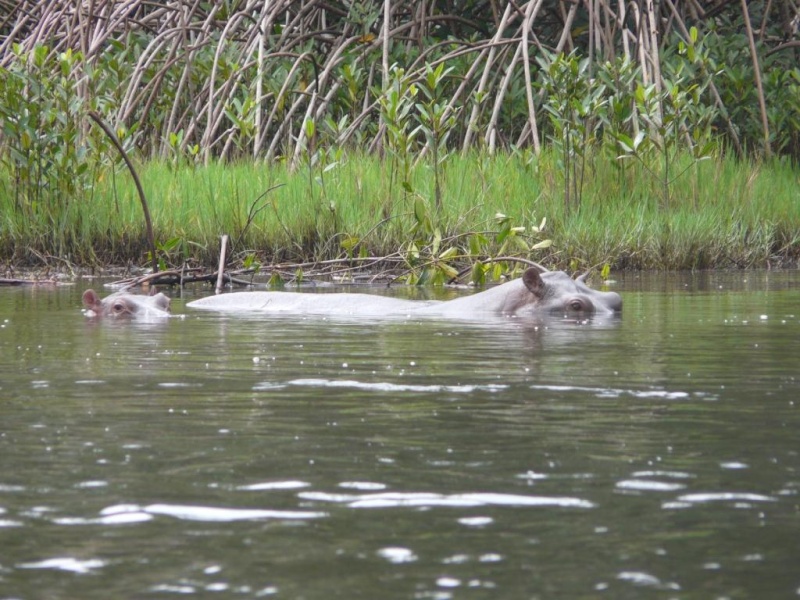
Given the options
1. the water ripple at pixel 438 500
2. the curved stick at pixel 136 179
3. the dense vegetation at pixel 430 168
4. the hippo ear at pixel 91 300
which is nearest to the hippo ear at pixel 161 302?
the hippo ear at pixel 91 300

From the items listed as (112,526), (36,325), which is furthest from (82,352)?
(112,526)

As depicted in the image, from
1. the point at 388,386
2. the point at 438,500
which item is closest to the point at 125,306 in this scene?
the point at 388,386

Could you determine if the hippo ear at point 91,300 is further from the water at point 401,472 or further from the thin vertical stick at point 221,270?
the water at point 401,472

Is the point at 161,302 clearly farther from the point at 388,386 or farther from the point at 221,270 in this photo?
the point at 388,386

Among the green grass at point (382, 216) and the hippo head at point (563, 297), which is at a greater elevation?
the green grass at point (382, 216)

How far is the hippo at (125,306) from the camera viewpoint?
749cm

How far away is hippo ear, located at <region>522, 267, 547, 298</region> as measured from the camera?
7.73m

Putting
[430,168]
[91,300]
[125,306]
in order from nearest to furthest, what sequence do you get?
[91,300]
[125,306]
[430,168]

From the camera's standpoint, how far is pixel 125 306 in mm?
7625

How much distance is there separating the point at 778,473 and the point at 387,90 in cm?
807

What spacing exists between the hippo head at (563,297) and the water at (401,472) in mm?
1759

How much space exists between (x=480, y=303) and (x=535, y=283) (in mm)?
305

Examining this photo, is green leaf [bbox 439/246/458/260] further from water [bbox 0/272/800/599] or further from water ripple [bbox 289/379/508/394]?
water ripple [bbox 289/379/508/394]

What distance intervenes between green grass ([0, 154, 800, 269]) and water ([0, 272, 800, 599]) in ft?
15.9
